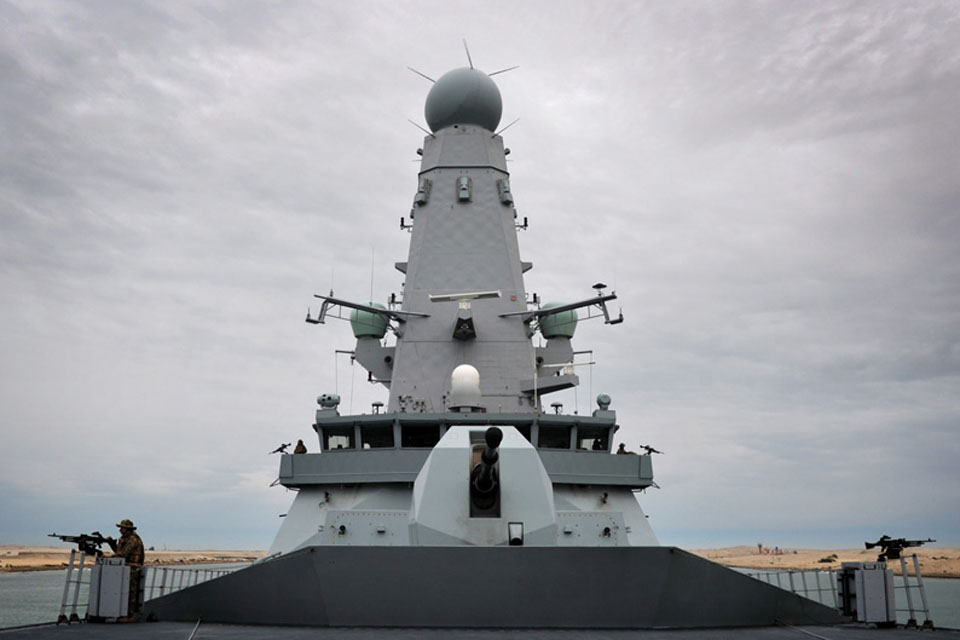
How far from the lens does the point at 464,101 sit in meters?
21.7

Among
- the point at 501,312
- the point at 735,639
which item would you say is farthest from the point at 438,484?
the point at 501,312

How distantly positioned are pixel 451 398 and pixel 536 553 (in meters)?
6.77

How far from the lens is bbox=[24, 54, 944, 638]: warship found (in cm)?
1052

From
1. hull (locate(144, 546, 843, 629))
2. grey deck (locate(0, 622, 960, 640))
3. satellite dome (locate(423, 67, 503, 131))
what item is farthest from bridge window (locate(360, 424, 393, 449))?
satellite dome (locate(423, 67, 503, 131))

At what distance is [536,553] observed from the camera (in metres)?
10.4

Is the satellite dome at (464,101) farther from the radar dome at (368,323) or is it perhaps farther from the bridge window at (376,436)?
the bridge window at (376,436)

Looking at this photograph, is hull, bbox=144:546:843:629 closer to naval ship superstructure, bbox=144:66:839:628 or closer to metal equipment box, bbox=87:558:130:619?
naval ship superstructure, bbox=144:66:839:628

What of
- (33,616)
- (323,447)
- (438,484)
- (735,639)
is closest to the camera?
(735,639)

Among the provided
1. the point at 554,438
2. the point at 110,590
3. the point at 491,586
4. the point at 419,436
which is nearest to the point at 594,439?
the point at 554,438

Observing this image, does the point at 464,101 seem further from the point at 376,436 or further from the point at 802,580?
the point at 802,580

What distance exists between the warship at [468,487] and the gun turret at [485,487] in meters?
0.03

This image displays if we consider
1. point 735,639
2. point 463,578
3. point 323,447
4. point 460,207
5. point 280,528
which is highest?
point 460,207

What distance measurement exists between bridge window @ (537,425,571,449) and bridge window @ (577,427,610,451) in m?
0.43

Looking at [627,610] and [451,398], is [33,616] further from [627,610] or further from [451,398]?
[627,610]
